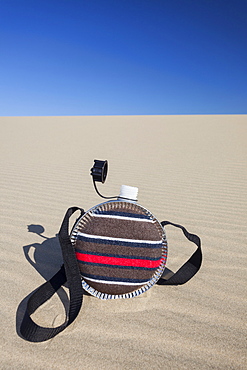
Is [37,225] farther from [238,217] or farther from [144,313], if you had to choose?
[238,217]

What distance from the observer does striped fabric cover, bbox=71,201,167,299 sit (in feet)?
4.12

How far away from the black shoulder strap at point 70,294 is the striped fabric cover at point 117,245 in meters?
0.05

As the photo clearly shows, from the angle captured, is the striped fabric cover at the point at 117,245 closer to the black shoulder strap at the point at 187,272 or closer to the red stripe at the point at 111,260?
the red stripe at the point at 111,260

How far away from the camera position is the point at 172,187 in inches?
158

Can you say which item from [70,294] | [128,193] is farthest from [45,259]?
[128,193]

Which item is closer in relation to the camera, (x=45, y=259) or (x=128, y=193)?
(x=128, y=193)

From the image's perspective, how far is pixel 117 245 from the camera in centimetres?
125

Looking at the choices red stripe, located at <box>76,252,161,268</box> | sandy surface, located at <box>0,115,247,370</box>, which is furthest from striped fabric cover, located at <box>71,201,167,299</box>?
sandy surface, located at <box>0,115,247,370</box>

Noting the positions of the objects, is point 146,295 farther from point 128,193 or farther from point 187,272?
point 128,193

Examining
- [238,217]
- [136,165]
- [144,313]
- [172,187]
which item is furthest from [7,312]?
[136,165]

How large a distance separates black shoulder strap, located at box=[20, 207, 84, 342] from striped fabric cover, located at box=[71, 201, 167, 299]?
53 millimetres

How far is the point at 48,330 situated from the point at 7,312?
323mm

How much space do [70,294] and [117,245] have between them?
0.30m

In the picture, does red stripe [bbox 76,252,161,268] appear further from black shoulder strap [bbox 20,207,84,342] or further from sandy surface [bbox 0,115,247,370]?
sandy surface [bbox 0,115,247,370]
